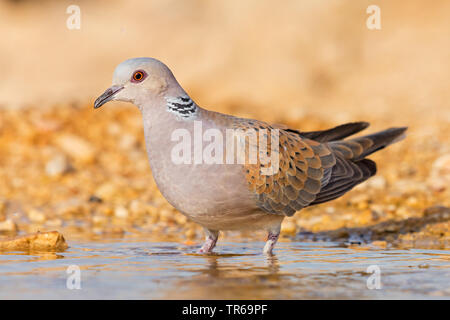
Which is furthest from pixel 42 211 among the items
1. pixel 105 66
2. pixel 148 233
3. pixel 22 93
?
pixel 105 66

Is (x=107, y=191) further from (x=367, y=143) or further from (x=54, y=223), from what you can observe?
(x=367, y=143)

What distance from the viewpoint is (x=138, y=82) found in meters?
5.87

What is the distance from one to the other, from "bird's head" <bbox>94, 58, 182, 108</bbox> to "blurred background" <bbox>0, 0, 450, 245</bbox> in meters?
2.05

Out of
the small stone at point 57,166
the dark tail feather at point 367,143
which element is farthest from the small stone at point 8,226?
the dark tail feather at point 367,143

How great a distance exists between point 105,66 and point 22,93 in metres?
1.93

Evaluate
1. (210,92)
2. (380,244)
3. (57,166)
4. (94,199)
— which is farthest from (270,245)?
(210,92)

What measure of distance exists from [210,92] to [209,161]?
8.11 meters

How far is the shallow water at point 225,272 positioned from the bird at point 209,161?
39 centimetres

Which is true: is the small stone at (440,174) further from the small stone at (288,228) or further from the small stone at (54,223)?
the small stone at (54,223)

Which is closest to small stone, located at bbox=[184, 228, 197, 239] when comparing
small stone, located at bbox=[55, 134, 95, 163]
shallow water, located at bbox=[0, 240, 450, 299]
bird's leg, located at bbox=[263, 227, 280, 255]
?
shallow water, located at bbox=[0, 240, 450, 299]

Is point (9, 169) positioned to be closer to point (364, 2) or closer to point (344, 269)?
point (344, 269)

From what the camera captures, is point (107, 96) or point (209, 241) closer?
point (107, 96)

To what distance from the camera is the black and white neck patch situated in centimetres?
586

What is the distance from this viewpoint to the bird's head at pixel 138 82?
19.2 ft
